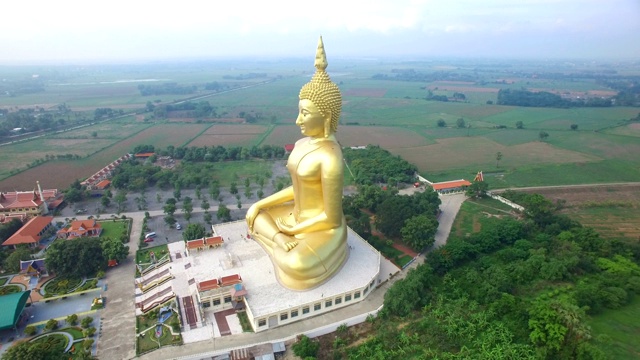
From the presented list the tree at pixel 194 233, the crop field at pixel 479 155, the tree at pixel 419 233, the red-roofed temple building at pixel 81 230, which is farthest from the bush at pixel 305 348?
the crop field at pixel 479 155

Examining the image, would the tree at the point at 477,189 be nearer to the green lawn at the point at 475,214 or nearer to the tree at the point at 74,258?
the green lawn at the point at 475,214

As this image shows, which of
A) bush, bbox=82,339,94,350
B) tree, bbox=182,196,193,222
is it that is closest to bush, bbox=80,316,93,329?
bush, bbox=82,339,94,350

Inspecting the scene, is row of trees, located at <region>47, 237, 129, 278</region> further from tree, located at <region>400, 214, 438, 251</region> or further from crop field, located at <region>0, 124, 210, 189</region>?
crop field, located at <region>0, 124, 210, 189</region>

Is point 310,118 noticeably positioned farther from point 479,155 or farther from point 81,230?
point 479,155

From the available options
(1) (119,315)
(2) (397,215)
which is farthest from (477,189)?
(1) (119,315)

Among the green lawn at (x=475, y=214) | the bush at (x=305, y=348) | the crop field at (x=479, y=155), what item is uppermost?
the bush at (x=305, y=348)

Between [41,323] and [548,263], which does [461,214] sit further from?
[41,323]
